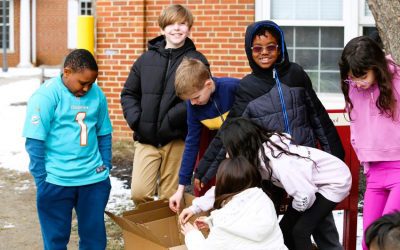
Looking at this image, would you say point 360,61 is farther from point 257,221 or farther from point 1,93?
point 1,93

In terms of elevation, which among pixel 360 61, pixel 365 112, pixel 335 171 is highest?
pixel 360 61

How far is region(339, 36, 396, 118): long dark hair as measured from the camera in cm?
382

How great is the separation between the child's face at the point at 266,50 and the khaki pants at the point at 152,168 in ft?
4.06

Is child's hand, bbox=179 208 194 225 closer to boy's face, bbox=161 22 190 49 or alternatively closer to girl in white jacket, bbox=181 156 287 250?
girl in white jacket, bbox=181 156 287 250

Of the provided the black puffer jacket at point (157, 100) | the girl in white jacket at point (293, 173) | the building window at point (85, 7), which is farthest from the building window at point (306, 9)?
the building window at point (85, 7)

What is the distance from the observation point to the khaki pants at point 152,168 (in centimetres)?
509

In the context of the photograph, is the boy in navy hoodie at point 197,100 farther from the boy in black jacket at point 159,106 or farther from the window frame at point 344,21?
the window frame at point 344,21

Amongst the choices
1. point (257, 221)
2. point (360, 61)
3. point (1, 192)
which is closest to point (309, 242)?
point (257, 221)

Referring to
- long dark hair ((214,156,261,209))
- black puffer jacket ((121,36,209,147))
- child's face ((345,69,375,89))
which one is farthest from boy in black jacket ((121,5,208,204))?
long dark hair ((214,156,261,209))

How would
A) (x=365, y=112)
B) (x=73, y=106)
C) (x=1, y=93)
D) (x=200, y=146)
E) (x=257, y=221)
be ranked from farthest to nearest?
(x=1, y=93), (x=200, y=146), (x=73, y=106), (x=365, y=112), (x=257, y=221)

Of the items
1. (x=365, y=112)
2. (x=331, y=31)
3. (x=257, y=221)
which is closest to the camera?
(x=257, y=221)

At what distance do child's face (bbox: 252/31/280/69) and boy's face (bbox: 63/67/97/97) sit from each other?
3.39 ft

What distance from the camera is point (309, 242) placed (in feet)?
13.1

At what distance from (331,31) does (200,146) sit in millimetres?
4253
